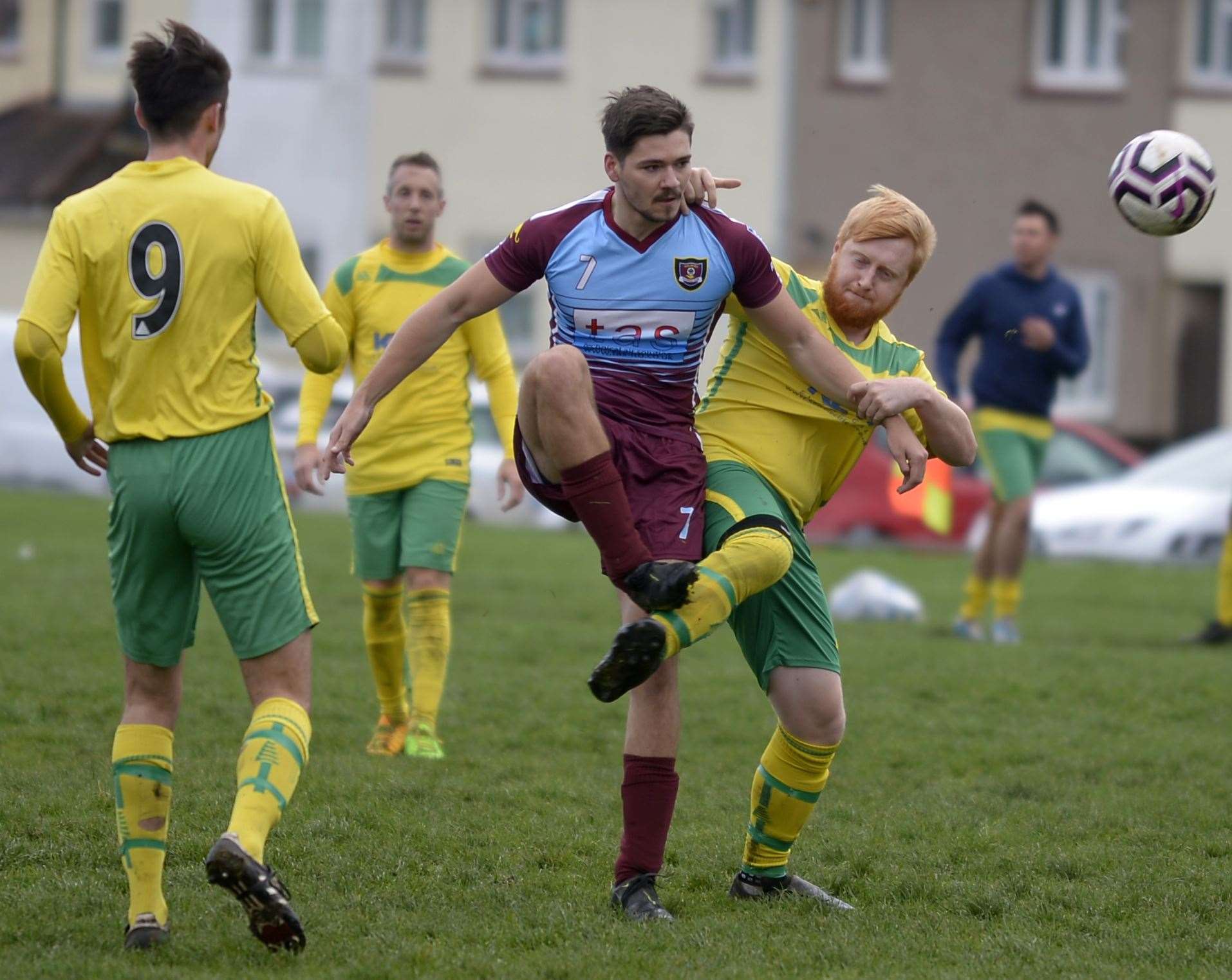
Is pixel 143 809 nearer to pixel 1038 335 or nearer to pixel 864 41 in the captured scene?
pixel 1038 335

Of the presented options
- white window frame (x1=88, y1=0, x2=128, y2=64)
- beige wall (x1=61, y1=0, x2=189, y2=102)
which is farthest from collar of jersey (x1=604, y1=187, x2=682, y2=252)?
white window frame (x1=88, y1=0, x2=128, y2=64)

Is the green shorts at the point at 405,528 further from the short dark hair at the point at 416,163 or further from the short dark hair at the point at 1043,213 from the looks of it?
the short dark hair at the point at 1043,213

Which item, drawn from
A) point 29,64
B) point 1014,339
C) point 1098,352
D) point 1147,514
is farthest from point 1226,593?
point 29,64

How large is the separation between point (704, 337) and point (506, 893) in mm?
1728

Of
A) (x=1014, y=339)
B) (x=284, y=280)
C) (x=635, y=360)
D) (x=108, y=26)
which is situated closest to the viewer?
(x=284, y=280)

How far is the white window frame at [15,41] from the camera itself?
32781mm

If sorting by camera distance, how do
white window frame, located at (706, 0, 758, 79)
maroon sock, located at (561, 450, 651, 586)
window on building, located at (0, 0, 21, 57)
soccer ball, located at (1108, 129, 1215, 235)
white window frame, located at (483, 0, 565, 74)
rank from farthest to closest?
window on building, located at (0, 0, 21, 57) → white window frame, located at (483, 0, 565, 74) → white window frame, located at (706, 0, 758, 79) → soccer ball, located at (1108, 129, 1215, 235) → maroon sock, located at (561, 450, 651, 586)

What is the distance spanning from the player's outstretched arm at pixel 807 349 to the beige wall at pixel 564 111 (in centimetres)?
2126

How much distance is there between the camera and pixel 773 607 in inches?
204

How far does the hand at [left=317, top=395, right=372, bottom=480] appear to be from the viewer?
16.2 ft

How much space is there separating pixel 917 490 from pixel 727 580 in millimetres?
14422

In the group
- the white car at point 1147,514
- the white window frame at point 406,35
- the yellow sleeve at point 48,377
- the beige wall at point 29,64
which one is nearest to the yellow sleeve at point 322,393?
the yellow sleeve at point 48,377

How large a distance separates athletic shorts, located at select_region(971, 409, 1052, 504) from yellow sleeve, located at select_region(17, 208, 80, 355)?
7.47 metres

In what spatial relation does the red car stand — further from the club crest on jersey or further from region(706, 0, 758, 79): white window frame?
the club crest on jersey
